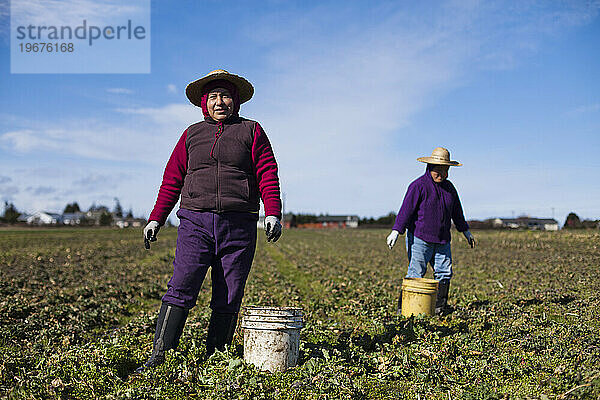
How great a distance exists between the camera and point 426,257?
7559mm

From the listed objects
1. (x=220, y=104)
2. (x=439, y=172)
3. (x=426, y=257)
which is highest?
(x=220, y=104)

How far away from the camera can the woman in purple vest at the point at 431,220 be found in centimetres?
745

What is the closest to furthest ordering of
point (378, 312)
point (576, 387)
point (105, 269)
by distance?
point (576, 387)
point (378, 312)
point (105, 269)

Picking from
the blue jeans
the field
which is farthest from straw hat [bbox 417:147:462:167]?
the field

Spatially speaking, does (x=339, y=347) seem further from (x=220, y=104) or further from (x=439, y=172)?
(x=439, y=172)

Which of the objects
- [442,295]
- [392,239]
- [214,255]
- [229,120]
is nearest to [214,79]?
[229,120]

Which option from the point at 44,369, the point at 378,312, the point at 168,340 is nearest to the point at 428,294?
the point at 378,312

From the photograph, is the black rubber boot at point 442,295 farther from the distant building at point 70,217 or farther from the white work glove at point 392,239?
the distant building at point 70,217

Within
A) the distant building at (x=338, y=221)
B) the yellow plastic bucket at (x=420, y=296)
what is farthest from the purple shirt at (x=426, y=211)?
the distant building at (x=338, y=221)

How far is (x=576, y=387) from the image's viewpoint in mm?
3803

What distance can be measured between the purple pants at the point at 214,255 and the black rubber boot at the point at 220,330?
0.22 ft

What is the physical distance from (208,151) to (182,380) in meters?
1.99

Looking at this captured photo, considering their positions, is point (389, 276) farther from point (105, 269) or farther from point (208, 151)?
point (208, 151)

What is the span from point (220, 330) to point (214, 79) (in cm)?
235
